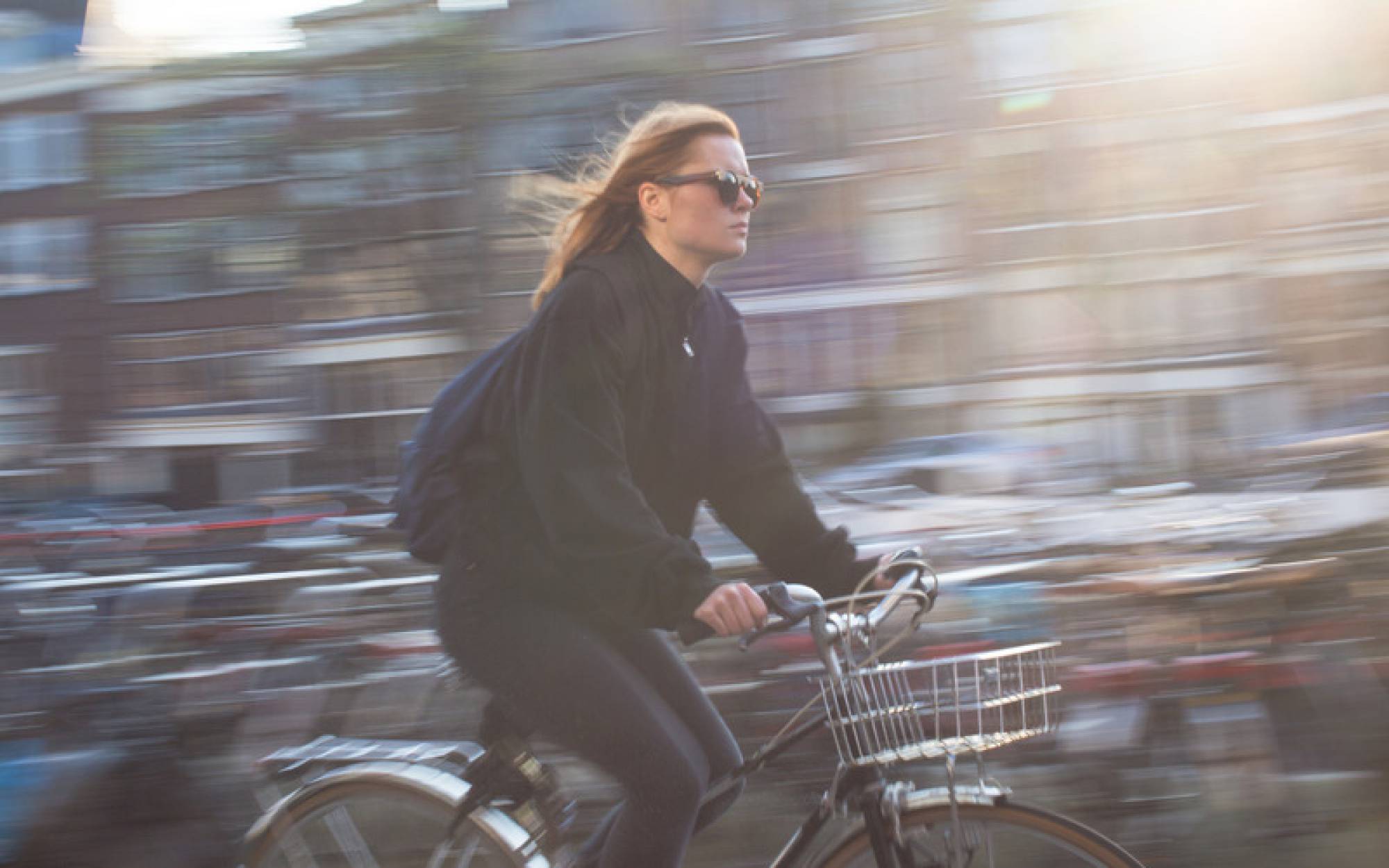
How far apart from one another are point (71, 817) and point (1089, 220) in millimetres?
5250

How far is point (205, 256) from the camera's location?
17.8ft

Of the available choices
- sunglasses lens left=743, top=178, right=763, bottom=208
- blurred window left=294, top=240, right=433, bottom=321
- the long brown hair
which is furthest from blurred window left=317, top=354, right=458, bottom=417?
sunglasses lens left=743, top=178, right=763, bottom=208

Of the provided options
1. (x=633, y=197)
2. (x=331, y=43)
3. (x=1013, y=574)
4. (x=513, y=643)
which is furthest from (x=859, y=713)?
(x=331, y=43)

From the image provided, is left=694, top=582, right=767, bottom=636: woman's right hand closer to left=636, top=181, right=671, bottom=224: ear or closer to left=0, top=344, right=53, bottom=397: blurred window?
left=636, top=181, right=671, bottom=224: ear

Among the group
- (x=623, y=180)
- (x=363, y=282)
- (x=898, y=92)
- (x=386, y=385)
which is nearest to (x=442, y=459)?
(x=623, y=180)

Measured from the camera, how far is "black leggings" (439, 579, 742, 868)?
2.28 metres

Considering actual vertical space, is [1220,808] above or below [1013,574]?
below

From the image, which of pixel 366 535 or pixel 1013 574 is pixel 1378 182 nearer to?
pixel 1013 574

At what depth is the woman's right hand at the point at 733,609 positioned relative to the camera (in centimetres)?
205

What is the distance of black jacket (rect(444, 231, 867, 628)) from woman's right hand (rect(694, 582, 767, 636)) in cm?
3

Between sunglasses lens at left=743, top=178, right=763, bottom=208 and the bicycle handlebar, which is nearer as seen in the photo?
the bicycle handlebar

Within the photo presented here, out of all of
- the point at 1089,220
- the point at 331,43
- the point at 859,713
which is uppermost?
the point at 331,43

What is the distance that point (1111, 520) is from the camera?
12.9 feet

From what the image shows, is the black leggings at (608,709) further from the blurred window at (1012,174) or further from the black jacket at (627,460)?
the blurred window at (1012,174)
